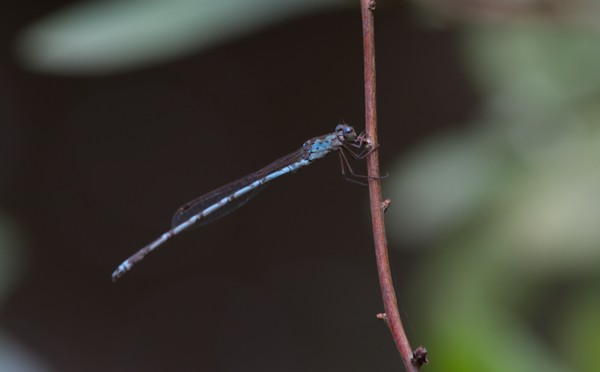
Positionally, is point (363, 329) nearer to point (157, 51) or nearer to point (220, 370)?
point (220, 370)

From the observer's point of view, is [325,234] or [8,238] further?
[325,234]

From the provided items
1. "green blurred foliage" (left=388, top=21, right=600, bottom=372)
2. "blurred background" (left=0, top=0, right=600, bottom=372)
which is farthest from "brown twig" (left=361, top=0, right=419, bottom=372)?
"blurred background" (left=0, top=0, right=600, bottom=372)

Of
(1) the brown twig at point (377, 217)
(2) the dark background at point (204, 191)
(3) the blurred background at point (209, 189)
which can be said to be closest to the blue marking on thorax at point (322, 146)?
(1) the brown twig at point (377, 217)

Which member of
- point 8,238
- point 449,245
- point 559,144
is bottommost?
point 449,245

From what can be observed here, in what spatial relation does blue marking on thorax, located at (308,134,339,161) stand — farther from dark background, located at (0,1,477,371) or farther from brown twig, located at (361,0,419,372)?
dark background, located at (0,1,477,371)

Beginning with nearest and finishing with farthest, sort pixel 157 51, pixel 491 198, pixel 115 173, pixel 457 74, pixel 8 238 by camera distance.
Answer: pixel 157 51
pixel 491 198
pixel 8 238
pixel 457 74
pixel 115 173

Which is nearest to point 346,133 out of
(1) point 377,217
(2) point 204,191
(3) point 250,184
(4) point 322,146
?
(4) point 322,146

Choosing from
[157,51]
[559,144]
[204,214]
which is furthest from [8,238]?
[559,144]
